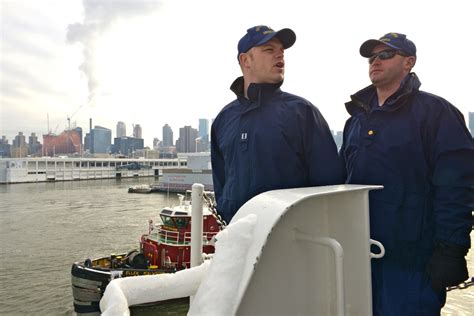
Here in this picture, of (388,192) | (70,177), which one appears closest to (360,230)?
(388,192)

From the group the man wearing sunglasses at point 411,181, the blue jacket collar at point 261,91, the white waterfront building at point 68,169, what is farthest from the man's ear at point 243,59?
the white waterfront building at point 68,169

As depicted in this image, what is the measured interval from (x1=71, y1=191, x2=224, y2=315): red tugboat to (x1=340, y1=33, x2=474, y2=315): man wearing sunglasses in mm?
9246

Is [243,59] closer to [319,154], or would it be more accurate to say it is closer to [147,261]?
[319,154]

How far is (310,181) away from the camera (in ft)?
7.23

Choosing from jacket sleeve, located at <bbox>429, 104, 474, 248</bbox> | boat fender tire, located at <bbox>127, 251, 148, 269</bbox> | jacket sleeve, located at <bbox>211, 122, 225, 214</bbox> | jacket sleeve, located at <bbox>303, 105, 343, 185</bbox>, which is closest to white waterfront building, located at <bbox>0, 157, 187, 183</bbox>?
boat fender tire, located at <bbox>127, 251, 148, 269</bbox>

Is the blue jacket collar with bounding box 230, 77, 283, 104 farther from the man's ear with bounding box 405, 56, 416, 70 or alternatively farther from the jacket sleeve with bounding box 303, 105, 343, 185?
the man's ear with bounding box 405, 56, 416, 70

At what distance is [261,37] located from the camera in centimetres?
228

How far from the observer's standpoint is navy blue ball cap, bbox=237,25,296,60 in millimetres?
2227

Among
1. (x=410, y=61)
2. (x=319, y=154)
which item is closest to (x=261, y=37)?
(x=319, y=154)

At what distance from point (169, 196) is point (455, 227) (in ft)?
153

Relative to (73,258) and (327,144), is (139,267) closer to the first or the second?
(73,258)

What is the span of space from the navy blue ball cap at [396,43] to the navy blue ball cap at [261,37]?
0.74 m

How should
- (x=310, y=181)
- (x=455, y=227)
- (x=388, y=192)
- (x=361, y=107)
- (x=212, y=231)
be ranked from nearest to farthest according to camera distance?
1. (x=455, y=227)
2. (x=310, y=181)
3. (x=388, y=192)
4. (x=361, y=107)
5. (x=212, y=231)

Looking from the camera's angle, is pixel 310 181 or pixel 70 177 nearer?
pixel 310 181
